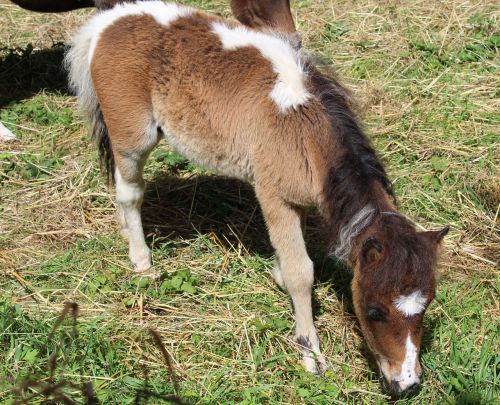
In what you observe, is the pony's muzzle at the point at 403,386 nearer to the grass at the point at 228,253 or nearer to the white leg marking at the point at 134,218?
the grass at the point at 228,253

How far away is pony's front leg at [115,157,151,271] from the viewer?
4.04 meters

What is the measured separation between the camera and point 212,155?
3.73m

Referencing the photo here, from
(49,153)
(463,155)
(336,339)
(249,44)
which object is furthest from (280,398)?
(49,153)

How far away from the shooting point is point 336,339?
12.0ft

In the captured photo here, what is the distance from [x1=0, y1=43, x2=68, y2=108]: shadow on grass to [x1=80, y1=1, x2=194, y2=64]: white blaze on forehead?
2.33 m

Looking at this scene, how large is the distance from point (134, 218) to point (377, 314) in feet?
5.98

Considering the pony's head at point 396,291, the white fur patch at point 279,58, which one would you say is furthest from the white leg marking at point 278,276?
the white fur patch at point 279,58

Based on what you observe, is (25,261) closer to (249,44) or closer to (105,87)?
(105,87)

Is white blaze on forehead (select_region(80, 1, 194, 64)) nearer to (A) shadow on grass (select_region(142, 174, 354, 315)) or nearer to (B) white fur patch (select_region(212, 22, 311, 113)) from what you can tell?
Answer: (B) white fur patch (select_region(212, 22, 311, 113))

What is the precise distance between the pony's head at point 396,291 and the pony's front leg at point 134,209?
62.7 inches

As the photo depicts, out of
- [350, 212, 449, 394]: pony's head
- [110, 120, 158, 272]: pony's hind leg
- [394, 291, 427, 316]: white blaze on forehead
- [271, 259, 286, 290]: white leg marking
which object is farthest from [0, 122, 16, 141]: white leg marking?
[394, 291, 427, 316]: white blaze on forehead

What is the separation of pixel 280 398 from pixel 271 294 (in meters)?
0.80

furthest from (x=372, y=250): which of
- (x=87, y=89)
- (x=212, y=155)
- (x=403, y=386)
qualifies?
(x=87, y=89)

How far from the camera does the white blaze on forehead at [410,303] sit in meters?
2.83
